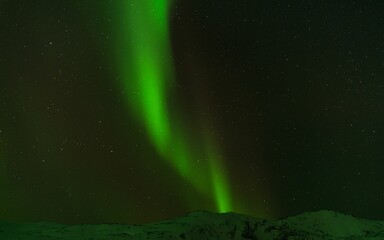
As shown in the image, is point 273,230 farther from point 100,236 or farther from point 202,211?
point 100,236

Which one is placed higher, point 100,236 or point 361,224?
point 361,224

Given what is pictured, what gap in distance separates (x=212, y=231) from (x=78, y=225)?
4.55 metres

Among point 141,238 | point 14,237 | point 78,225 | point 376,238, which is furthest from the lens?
point 376,238

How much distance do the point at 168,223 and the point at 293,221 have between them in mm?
7518

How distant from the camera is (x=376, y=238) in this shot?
19.0 m

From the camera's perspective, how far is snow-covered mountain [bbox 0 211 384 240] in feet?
43.1

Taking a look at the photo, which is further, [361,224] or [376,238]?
[361,224]

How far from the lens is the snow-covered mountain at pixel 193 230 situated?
13.1m

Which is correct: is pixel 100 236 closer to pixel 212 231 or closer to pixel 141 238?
pixel 141 238

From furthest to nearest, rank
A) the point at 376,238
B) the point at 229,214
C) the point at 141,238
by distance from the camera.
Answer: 1. the point at 376,238
2. the point at 229,214
3. the point at 141,238

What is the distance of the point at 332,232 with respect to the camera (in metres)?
22.1

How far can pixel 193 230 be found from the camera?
14.7 meters

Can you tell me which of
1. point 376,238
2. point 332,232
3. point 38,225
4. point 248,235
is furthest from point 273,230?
point 38,225

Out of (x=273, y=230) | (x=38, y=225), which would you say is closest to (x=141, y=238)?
(x=38, y=225)
